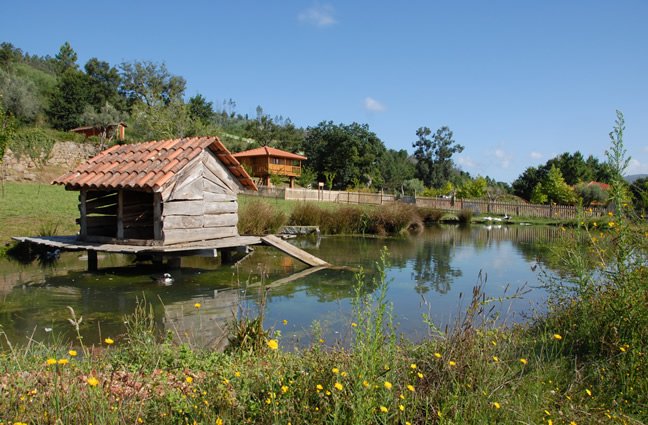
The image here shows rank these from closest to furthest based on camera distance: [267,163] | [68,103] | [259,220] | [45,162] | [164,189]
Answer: [164,189] < [259,220] < [45,162] < [68,103] < [267,163]

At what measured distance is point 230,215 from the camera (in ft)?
42.6

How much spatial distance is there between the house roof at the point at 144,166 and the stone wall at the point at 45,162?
16.5 m

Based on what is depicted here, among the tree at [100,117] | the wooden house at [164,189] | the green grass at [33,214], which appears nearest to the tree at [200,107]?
the tree at [100,117]

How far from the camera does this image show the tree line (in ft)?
129

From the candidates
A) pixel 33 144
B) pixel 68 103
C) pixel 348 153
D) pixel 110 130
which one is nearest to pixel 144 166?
pixel 33 144

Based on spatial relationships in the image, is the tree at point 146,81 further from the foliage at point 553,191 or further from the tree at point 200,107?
the foliage at point 553,191

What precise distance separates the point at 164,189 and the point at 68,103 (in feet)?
140

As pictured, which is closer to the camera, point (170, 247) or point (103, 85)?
point (170, 247)

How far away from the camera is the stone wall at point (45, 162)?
1084 inches

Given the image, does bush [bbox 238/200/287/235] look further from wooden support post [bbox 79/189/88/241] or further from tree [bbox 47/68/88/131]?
tree [bbox 47/68/88/131]

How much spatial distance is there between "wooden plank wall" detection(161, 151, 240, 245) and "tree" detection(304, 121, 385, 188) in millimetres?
44438

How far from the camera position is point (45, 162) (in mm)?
30234

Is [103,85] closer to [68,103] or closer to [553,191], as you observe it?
[68,103]

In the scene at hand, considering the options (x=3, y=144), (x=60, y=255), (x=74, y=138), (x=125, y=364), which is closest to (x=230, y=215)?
(x=60, y=255)
